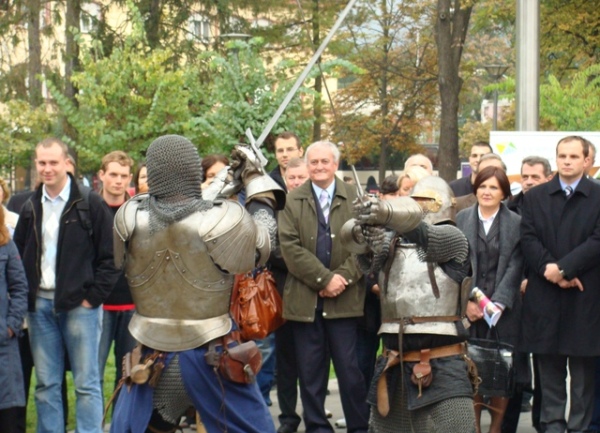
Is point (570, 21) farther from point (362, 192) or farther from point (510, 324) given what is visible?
point (362, 192)

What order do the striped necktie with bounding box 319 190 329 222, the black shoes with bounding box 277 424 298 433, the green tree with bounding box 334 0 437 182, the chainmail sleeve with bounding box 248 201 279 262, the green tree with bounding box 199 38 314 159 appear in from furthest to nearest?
the green tree with bounding box 334 0 437 182 < the green tree with bounding box 199 38 314 159 < the black shoes with bounding box 277 424 298 433 < the striped necktie with bounding box 319 190 329 222 < the chainmail sleeve with bounding box 248 201 279 262

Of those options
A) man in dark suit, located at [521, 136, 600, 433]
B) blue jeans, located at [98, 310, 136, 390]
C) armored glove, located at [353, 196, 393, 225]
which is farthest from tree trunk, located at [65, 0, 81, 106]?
armored glove, located at [353, 196, 393, 225]

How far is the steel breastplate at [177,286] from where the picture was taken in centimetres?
532

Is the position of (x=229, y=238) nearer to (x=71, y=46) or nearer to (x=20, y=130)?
(x=71, y=46)

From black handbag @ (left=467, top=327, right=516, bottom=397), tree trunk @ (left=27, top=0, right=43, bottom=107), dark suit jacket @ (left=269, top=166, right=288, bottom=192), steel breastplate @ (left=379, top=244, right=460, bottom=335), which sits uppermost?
Result: tree trunk @ (left=27, top=0, right=43, bottom=107)

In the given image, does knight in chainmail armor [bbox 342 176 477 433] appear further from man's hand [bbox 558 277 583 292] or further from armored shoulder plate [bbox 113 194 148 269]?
man's hand [bbox 558 277 583 292]

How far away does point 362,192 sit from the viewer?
229 inches

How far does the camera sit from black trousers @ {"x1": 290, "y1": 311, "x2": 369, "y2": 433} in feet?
25.6

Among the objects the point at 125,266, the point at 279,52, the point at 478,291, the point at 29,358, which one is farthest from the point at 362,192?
the point at 279,52

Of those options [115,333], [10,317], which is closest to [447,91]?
[115,333]

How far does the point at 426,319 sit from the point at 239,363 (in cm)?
124

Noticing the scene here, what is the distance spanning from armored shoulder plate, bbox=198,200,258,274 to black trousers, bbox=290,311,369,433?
99.0 inches

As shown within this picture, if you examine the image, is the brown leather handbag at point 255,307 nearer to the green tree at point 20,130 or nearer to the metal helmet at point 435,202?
the metal helmet at point 435,202

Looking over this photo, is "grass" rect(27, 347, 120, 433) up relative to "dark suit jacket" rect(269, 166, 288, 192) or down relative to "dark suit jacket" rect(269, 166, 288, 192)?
down
